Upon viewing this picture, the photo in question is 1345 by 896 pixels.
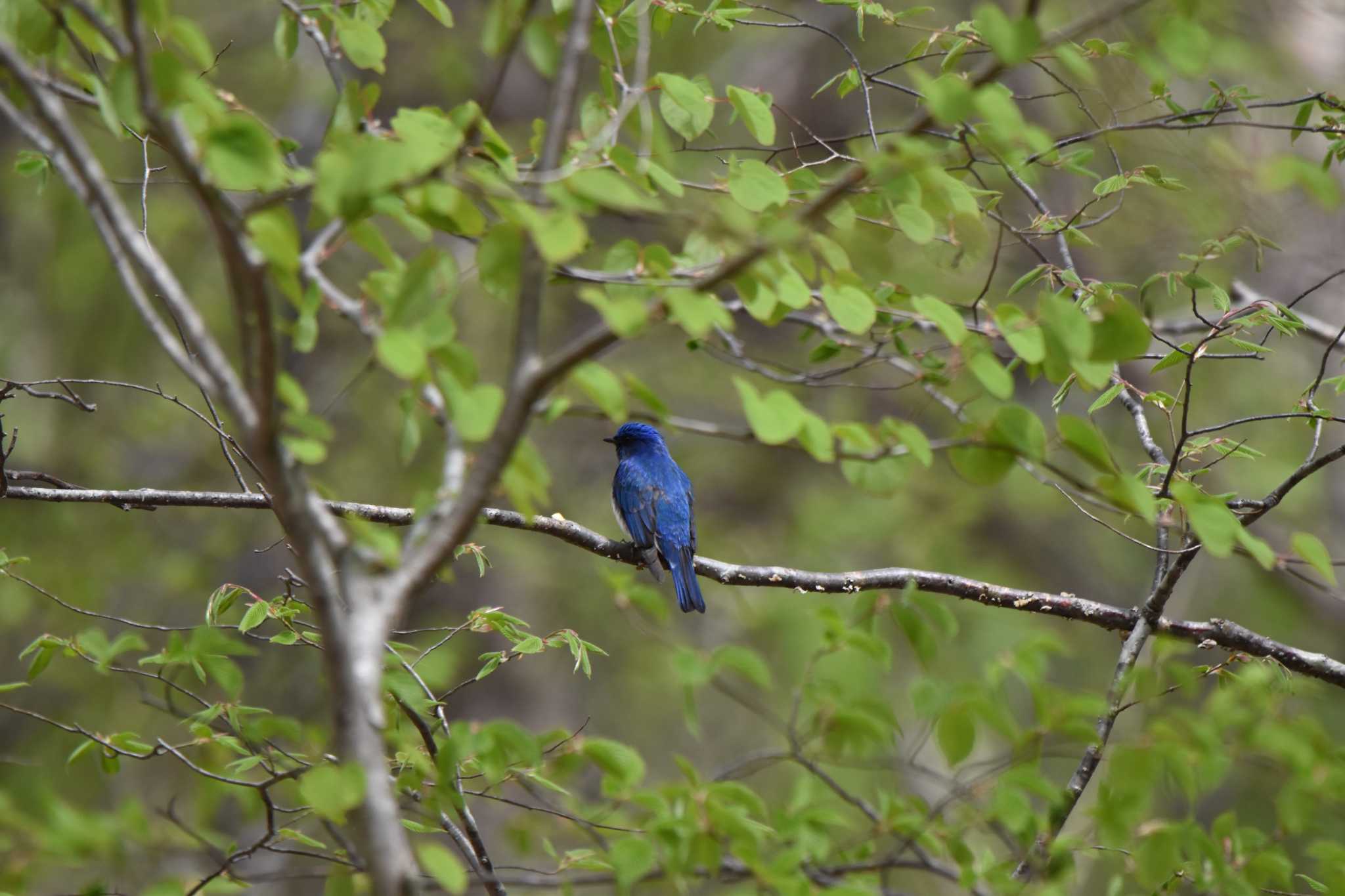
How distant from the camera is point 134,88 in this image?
183 cm

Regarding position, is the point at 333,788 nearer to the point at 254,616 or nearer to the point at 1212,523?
the point at 254,616

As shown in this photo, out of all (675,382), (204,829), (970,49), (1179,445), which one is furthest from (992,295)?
(204,829)

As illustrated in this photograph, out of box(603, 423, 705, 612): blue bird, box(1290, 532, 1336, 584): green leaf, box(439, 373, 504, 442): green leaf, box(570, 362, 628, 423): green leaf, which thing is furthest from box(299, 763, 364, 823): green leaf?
box(603, 423, 705, 612): blue bird

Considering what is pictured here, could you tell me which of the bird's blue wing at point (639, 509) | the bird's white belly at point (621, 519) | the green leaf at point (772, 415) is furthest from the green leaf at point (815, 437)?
the bird's white belly at point (621, 519)

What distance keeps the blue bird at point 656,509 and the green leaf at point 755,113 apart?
2.74 meters

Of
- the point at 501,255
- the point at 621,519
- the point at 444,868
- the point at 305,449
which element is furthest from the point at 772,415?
the point at 621,519

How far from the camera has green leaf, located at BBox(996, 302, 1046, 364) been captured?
2010mm

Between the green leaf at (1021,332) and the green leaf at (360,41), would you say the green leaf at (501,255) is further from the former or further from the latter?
the green leaf at (360,41)

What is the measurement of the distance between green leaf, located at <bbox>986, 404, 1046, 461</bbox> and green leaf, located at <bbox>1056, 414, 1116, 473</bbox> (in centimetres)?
4

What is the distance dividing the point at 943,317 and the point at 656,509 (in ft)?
13.0

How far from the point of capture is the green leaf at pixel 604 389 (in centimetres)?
171

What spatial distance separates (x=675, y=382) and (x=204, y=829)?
8.56 metres

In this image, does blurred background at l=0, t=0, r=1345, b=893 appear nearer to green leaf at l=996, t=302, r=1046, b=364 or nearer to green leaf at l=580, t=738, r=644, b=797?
green leaf at l=996, t=302, r=1046, b=364

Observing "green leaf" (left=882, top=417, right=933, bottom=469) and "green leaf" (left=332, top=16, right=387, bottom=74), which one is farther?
"green leaf" (left=332, top=16, right=387, bottom=74)
